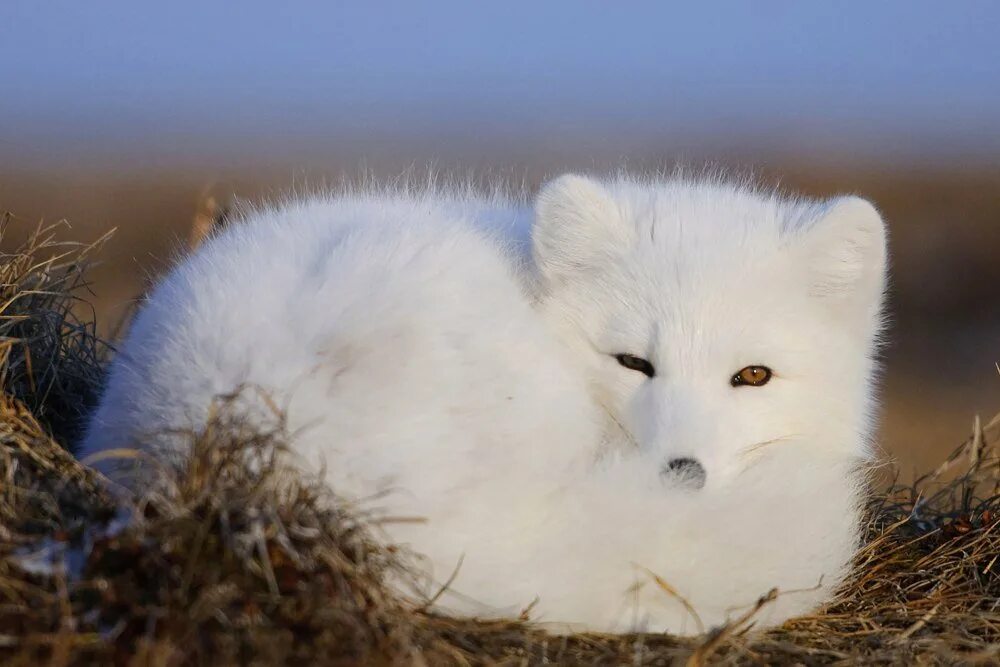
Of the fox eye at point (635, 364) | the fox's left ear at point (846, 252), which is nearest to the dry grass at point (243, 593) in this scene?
the fox eye at point (635, 364)

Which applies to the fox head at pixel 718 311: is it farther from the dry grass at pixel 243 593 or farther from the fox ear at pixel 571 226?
the dry grass at pixel 243 593

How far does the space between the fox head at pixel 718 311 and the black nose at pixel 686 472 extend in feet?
0.44

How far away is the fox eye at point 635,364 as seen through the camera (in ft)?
10.1

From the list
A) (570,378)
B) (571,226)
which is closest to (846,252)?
(571,226)

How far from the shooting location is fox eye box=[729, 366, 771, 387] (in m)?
3.10

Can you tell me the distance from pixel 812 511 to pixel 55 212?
10.5 m

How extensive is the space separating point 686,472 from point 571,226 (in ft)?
2.99

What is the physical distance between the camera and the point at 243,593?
1959mm

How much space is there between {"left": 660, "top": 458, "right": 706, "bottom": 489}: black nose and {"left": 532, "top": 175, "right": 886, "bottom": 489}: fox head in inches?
5.2

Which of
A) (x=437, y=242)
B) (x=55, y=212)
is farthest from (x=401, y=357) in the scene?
(x=55, y=212)

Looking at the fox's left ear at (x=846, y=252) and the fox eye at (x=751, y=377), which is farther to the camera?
the fox's left ear at (x=846, y=252)

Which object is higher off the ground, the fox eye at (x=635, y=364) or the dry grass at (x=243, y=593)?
the fox eye at (x=635, y=364)

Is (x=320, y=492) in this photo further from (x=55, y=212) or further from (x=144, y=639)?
(x=55, y=212)

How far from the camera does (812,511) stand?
262 centimetres
